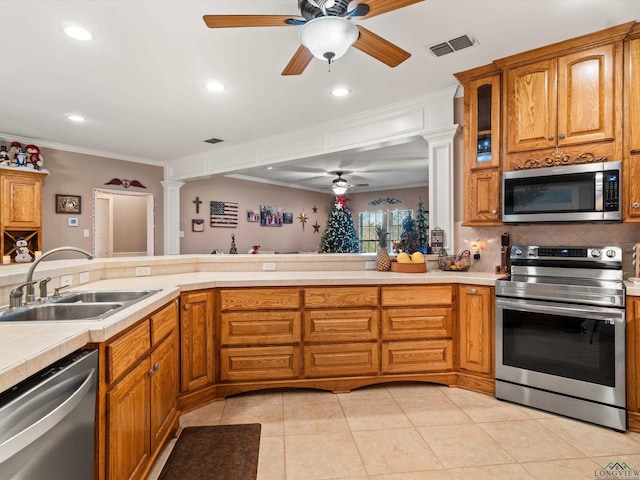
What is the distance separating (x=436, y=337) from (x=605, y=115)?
199 cm

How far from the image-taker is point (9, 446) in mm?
838

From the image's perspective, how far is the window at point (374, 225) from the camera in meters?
9.62

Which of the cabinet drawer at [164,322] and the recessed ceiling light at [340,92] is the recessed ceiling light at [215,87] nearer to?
the recessed ceiling light at [340,92]

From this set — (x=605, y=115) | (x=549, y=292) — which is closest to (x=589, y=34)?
(x=605, y=115)

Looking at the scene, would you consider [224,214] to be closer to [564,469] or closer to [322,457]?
[322,457]

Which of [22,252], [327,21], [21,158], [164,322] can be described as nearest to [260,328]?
[164,322]

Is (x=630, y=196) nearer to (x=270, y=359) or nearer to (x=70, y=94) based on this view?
(x=270, y=359)

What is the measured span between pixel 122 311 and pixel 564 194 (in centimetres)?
291

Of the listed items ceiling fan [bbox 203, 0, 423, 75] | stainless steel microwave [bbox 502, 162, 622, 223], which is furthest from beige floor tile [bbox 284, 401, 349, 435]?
ceiling fan [bbox 203, 0, 423, 75]

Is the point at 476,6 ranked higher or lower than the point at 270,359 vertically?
higher

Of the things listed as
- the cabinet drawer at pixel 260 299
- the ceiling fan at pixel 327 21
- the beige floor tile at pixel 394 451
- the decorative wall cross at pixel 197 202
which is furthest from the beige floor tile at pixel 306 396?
the decorative wall cross at pixel 197 202

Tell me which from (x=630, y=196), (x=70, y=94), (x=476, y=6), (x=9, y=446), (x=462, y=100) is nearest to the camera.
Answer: (x=9, y=446)

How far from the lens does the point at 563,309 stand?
2.42 meters

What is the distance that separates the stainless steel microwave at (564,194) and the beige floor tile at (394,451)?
1.78 m
